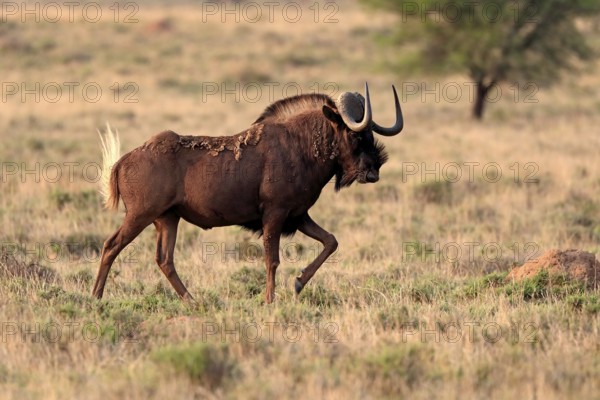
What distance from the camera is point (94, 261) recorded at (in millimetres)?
11594

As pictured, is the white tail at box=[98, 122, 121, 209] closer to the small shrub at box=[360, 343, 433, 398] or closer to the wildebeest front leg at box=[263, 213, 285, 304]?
the wildebeest front leg at box=[263, 213, 285, 304]

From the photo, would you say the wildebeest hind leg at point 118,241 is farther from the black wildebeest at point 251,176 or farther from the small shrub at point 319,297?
the small shrub at point 319,297

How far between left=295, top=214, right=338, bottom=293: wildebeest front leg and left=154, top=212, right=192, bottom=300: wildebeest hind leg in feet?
3.56

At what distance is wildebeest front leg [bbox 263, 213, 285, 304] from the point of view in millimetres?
9092

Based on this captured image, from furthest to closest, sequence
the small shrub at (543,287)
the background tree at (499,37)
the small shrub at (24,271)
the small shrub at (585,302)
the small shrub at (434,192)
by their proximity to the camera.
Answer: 1. the background tree at (499,37)
2. the small shrub at (434,192)
3. the small shrub at (24,271)
4. the small shrub at (543,287)
5. the small shrub at (585,302)

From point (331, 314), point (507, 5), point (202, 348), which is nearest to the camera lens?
point (202, 348)

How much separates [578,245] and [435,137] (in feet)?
34.2

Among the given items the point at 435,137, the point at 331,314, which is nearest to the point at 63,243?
the point at 331,314

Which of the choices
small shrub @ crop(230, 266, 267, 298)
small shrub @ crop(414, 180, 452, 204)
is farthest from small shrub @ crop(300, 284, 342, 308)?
small shrub @ crop(414, 180, 452, 204)

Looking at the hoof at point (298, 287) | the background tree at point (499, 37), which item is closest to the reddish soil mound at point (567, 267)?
the hoof at point (298, 287)

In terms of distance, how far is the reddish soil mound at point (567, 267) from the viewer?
9.34 meters

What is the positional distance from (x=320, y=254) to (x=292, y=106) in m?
1.47

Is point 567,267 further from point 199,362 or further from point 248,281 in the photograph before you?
point 199,362

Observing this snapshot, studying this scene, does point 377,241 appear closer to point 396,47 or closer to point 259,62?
point 396,47
